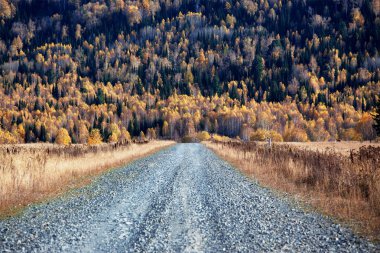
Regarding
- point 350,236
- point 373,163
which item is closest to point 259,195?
point 373,163

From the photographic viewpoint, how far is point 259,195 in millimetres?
13812

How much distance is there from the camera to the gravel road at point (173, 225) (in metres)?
7.55

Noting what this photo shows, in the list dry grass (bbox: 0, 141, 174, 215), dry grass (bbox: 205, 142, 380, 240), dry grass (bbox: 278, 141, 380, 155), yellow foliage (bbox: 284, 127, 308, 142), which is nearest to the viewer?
dry grass (bbox: 205, 142, 380, 240)

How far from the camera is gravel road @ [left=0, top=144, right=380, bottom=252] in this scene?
24.8 ft

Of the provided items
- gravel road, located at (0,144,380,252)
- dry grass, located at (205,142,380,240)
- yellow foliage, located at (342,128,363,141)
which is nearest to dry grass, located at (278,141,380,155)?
dry grass, located at (205,142,380,240)

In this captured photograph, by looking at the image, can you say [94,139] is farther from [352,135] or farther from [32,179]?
[352,135]

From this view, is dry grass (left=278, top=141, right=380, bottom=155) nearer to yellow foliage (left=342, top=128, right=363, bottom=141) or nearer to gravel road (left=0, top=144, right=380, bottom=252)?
gravel road (left=0, top=144, right=380, bottom=252)

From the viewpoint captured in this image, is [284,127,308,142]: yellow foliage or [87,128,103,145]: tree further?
[284,127,308,142]: yellow foliage

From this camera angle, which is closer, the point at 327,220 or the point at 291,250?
the point at 291,250

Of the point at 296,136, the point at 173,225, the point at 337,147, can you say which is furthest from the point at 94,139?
the point at 173,225

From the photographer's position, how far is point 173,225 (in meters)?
9.27

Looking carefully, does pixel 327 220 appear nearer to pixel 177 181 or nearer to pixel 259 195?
pixel 259 195

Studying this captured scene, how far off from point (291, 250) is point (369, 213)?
385 centimetres

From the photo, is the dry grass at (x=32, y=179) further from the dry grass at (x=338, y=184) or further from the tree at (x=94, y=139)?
the tree at (x=94, y=139)
